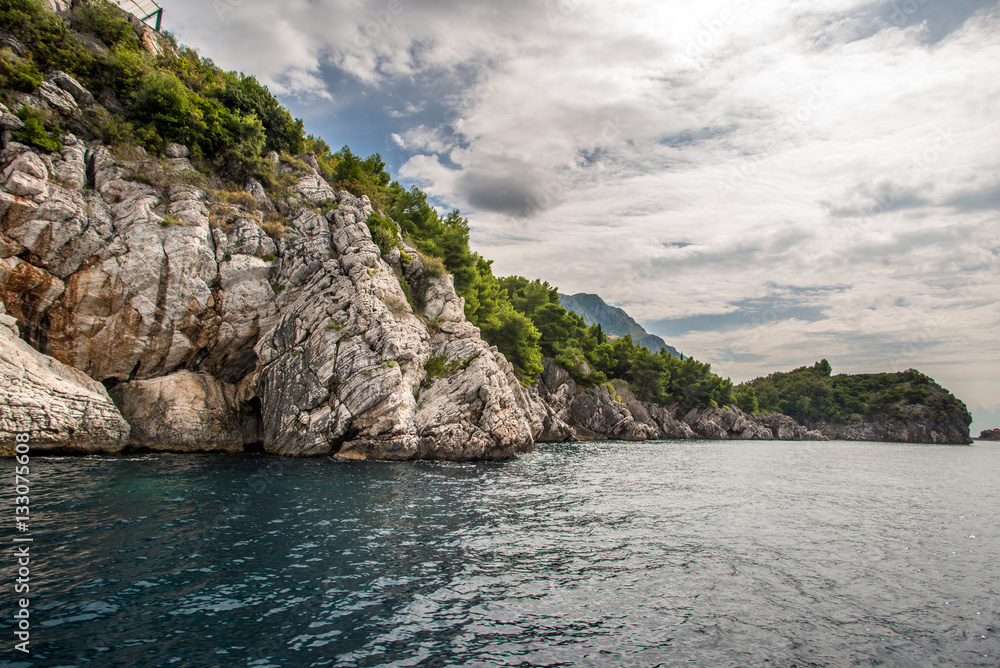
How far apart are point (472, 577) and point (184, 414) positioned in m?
27.0

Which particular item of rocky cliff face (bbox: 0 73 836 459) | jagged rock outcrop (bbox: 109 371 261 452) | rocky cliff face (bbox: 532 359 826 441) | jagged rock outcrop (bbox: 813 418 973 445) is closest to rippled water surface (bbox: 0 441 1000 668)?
jagged rock outcrop (bbox: 109 371 261 452)

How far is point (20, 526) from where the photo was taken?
38.2ft

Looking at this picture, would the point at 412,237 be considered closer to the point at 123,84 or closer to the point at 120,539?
the point at 123,84

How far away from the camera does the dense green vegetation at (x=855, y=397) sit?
454 feet

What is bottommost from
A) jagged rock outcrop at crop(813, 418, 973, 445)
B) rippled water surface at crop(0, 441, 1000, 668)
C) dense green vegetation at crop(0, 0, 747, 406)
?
jagged rock outcrop at crop(813, 418, 973, 445)

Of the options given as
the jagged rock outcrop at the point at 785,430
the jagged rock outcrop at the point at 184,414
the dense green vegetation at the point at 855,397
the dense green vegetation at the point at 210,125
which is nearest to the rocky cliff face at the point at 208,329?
the jagged rock outcrop at the point at 184,414

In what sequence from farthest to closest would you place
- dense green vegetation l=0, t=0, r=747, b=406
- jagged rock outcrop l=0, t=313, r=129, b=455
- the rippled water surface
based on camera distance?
dense green vegetation l=0, t=0, r=747, b=406, jagged rock outcrop l=0, t=313, r=129, b=455, the rippled water surface

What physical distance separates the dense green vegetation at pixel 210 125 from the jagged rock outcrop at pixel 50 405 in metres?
14.8

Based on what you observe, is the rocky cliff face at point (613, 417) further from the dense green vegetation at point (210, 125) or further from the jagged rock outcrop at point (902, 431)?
the jagged rock outcrop at point (902, 431)

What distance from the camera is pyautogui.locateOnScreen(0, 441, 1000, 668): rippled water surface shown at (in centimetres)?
784

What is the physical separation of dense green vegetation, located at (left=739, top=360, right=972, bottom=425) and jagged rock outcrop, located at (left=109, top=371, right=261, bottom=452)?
5406 inches

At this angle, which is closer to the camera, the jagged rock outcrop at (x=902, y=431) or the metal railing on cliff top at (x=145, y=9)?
the metal railing on cliff top at (x=145, y=9)

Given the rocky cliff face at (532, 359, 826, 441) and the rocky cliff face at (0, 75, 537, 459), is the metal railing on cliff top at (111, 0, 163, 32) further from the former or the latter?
the rocky cliff face at (532, 359, 826, 441)

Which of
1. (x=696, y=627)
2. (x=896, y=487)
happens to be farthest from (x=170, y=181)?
(x=896, y=487)
